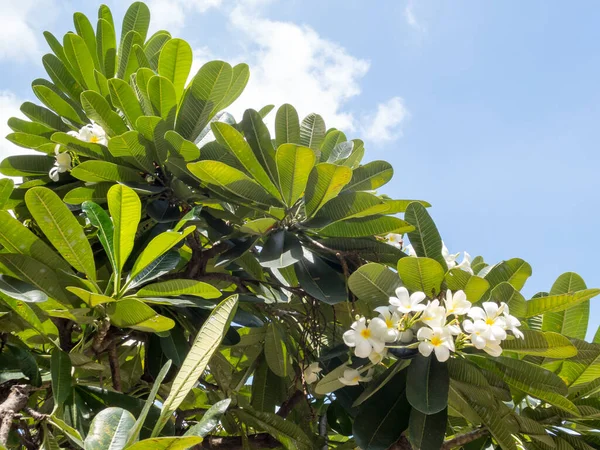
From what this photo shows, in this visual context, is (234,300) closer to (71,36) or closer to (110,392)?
(110,392)

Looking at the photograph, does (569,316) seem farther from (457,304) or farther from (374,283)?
(374,283)

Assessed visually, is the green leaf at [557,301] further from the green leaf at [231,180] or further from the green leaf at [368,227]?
the green leaf at [231,180]

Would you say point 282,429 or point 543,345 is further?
point 282,429

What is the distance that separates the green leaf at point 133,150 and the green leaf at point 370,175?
1.69ft

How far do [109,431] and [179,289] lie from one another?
35 centimetres

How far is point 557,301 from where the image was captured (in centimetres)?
127

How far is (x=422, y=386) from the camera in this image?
118 centimetres

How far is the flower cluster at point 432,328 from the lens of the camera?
45.7 inches

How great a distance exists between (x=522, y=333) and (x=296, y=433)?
1.94 feet

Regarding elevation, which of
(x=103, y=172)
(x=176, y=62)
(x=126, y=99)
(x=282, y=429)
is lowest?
(x=282, y=429)

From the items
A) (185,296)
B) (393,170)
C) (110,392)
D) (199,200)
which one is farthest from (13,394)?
(393,170)

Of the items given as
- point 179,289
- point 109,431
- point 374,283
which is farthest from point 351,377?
point 109,431

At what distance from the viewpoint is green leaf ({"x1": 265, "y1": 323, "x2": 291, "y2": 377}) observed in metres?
1.63

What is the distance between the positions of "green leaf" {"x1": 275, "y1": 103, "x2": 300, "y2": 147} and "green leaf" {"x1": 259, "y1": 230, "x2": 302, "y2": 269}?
0.25 metres
